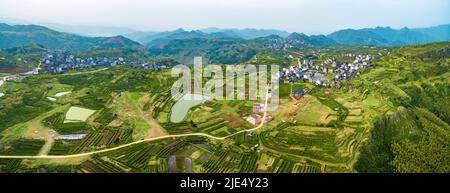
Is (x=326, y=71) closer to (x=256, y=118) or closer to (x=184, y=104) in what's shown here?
(x=184, y=104)

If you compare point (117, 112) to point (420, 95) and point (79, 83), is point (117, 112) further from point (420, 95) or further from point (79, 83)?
point (420, 95)

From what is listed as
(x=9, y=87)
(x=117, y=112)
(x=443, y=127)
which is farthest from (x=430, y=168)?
(x=9, y=87)

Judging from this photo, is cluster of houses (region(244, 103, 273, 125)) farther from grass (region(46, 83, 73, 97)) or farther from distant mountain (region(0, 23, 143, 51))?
distant mountain (region(0, 23, 143, 51))

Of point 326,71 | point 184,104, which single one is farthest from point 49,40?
point 184,104

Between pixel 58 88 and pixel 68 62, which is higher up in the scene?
pixel 68 62

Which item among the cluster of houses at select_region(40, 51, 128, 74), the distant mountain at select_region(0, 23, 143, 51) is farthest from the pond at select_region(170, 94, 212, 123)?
the distant mountain at select_region(0, 23, 143, 51)

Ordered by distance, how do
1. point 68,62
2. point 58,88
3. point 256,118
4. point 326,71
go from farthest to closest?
point 68,62, point 326,71, point 58,88, point 256,118
